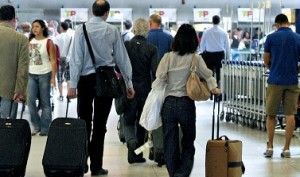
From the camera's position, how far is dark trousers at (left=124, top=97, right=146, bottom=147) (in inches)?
334

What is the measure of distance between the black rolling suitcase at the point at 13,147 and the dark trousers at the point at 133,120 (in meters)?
1.58

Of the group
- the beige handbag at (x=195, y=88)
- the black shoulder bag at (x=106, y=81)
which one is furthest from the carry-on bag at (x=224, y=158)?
the black shoulder bag at (x=106, y=81)

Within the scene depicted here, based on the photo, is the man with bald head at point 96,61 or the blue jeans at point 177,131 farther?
the man with bald head at point 96,61

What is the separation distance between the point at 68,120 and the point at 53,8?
762 inches

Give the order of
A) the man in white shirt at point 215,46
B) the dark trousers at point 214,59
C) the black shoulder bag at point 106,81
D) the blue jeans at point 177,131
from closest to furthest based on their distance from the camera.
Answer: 1. the blue jeans at point 177,131
2. the black shoulder bag at point 106,81
3. the man in white shirt at point 215,46
4. the dark trousers at point 214,59

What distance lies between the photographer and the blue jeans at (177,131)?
7148mm

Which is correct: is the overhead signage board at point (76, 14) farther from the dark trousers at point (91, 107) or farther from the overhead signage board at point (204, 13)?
the dark trousers at point (91, 107)

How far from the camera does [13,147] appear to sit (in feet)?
23.3

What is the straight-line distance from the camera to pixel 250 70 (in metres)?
12.2

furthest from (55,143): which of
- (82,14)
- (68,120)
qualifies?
(82,14)

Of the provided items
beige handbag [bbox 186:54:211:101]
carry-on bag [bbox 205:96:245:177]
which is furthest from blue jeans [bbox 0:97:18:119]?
carry-on bag [bbox 205:96:245:177]

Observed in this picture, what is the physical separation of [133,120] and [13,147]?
6.24ft

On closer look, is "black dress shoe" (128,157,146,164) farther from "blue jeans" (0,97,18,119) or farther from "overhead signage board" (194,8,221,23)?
"overhead signage board" (194,8,221,23)

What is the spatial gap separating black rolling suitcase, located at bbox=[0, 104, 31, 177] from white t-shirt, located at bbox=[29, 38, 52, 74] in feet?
12.5
